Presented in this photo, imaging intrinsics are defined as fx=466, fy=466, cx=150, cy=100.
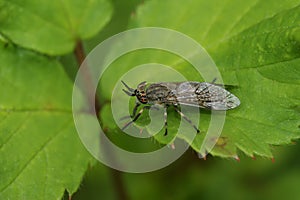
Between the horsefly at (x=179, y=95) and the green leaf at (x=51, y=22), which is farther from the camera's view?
the green leaf at (x=51, y=22)

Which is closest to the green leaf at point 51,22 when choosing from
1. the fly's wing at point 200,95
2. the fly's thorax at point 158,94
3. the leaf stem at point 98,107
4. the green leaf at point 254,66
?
the leaf stem at point 98,107

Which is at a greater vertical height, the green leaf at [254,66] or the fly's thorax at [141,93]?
the green leaf at [254,66]

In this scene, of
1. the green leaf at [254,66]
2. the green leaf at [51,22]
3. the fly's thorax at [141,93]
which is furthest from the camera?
the green leaf at [51,22]

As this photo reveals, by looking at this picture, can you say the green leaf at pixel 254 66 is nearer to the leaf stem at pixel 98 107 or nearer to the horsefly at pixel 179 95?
the horsefly at pixel 179 95

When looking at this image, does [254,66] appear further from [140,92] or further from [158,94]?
[140,92]

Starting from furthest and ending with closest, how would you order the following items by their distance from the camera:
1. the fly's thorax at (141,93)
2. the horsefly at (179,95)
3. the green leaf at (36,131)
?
1. the fly's thorax at (141,93)
2. the horsefly at (179,95)
3. the green leaf at (36,131)

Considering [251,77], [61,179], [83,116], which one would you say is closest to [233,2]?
[251,77]

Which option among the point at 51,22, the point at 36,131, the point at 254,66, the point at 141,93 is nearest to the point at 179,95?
the point at 141,93
